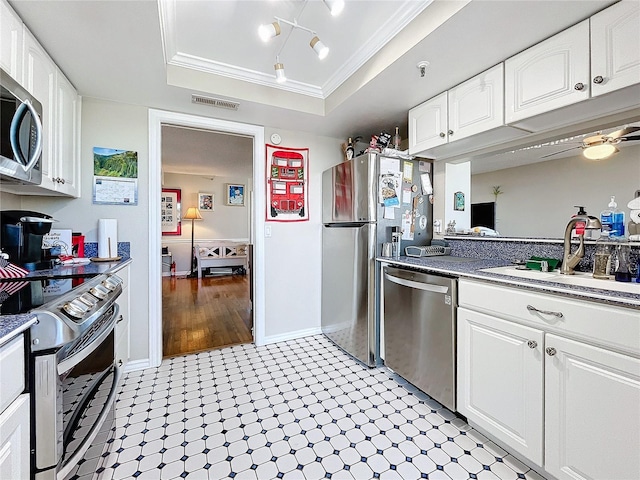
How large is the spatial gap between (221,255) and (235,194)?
1629 mm

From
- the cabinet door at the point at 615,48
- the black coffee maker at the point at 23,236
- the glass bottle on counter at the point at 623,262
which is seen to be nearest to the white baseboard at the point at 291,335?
the black coffee maker at the point at 23,236

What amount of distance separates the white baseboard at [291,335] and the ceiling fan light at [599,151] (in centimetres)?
256

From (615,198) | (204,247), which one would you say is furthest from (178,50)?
(204,247)

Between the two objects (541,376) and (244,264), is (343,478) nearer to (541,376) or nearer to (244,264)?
(541,376)

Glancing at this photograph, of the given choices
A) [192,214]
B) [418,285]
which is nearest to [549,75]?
[418,285]

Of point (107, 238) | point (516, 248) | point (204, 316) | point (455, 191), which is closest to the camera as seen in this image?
point (516, 248)

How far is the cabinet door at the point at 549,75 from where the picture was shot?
52.4 inches

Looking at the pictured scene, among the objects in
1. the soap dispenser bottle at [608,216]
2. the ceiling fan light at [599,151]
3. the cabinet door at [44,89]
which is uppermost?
the cabinet door at [44,89]

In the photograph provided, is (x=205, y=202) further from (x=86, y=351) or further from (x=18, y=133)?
(x=86, y=351)

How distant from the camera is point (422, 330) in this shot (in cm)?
181

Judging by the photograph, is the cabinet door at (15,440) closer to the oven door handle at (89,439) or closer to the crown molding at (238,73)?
the oven door handle at (89,439)

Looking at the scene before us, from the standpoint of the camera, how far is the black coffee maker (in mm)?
1580

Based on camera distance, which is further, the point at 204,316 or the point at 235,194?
the point at 235,194

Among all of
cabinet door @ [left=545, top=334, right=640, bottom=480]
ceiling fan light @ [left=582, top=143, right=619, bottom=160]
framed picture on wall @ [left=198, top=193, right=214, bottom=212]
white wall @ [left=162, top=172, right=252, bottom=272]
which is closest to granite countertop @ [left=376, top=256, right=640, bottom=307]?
cabinet door @ [left=545, top=334, right=640, bottom=480]
